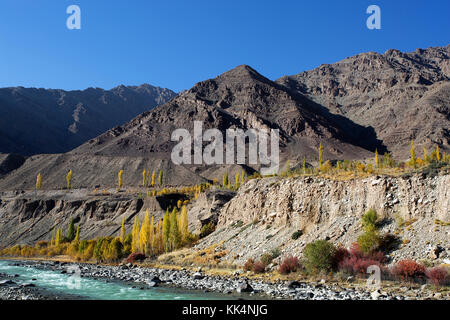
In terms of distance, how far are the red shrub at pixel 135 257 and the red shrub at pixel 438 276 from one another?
153 ft

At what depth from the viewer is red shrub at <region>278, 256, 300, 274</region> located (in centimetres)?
3055

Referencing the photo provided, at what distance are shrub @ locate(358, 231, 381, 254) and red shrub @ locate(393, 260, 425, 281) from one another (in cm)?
402

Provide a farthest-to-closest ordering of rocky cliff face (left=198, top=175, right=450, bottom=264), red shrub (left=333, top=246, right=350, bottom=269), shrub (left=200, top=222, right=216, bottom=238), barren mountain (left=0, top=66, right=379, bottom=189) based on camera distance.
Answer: barren mountain (left=0, top=66, right=379, bottom=189)
shrub (left=200, top=222, right=216, bottom=238)
red shrub (left=333, top=246, right=350, bottom=269)
rocky cliff face (left=198, top=175, right=450, bottom=264)

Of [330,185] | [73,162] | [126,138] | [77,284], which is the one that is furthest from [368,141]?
[77,284]

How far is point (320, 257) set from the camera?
28.1m

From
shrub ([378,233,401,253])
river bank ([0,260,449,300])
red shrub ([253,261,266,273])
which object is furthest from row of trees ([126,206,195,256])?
shrub ([378,233,401,253])

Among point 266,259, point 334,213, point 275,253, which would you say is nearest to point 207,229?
point 275,253

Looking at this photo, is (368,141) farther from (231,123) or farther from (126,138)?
(126,138)

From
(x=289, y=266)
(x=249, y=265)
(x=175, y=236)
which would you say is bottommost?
(x=249, y=265)

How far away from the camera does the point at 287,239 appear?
1489 inches

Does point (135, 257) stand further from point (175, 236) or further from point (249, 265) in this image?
point (249, 265)

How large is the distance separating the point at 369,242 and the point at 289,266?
7.09m

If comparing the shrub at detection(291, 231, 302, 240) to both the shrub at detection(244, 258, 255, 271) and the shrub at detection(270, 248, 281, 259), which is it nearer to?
the shrub at detection(270, 248, 281, 259)
